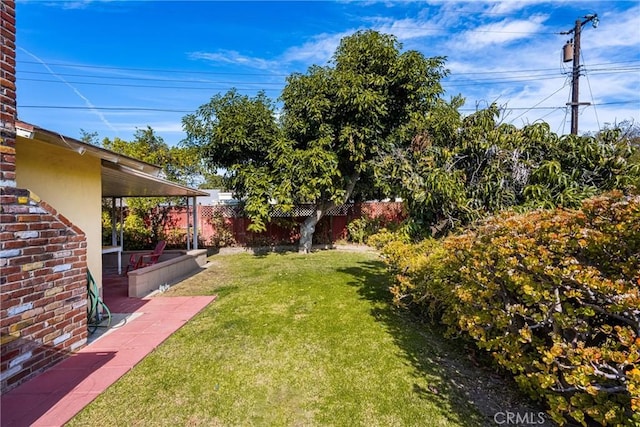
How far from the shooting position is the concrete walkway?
273cm

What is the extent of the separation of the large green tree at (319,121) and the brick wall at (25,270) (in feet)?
24.3

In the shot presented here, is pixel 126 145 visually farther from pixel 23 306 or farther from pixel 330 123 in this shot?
pixel 23 306

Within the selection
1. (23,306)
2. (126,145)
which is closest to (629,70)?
(23,306)

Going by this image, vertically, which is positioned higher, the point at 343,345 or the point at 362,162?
the point at 362,162

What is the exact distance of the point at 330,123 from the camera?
36.1 ft

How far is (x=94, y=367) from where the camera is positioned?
3578mm

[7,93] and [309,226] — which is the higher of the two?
[7,93]

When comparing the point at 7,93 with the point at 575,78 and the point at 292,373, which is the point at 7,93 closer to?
the point at 292,373

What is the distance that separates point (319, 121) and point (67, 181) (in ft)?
25.0

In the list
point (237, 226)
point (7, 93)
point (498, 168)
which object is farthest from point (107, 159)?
point (237, 226)

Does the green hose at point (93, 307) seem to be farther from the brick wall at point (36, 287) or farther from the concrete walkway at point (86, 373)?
the brick wall at point (36, 287)

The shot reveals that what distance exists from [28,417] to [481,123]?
18.9ft
